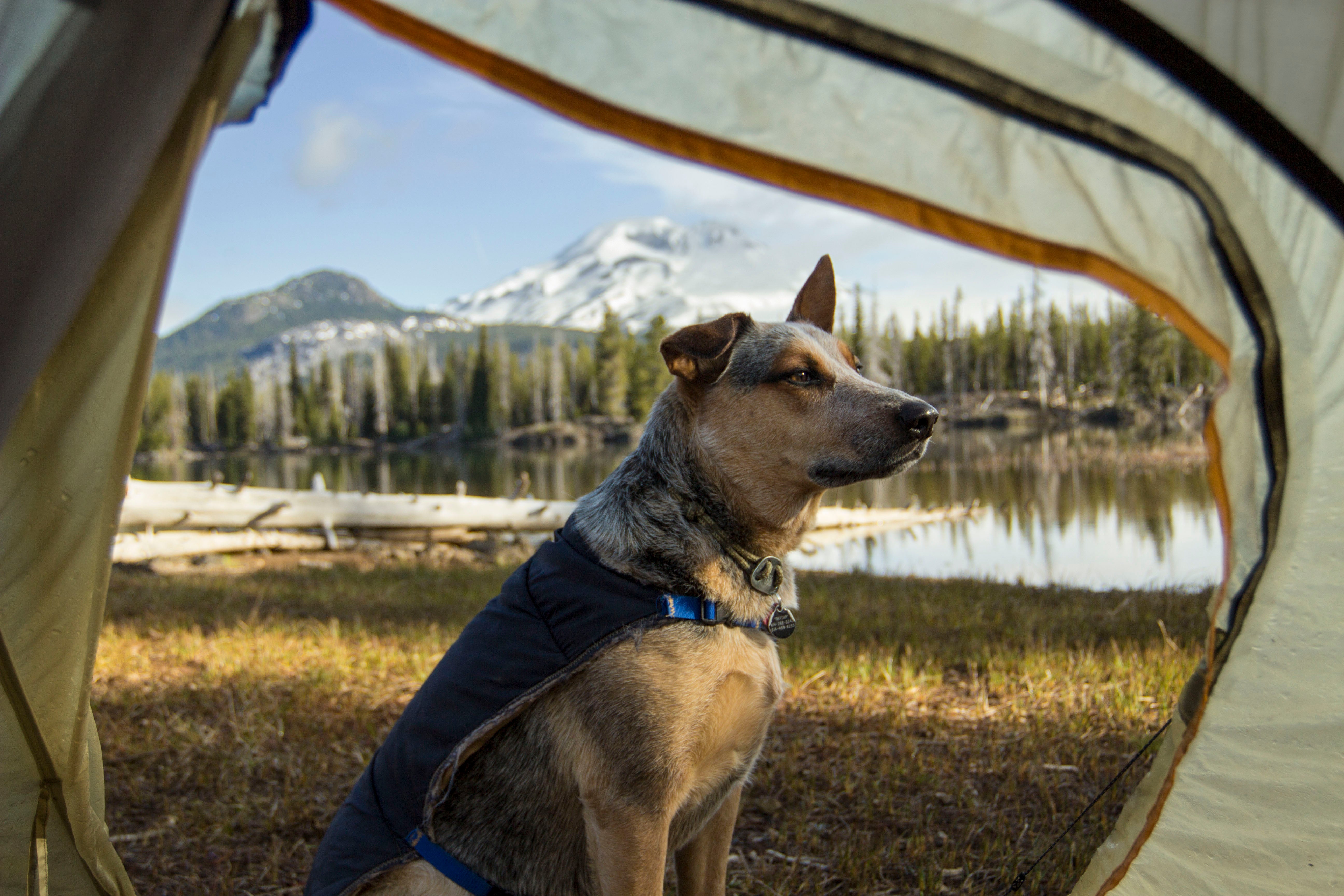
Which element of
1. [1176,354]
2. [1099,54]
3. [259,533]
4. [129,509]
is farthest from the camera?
[1176,354]

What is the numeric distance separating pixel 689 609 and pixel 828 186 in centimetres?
143

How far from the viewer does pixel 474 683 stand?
2.68 metres

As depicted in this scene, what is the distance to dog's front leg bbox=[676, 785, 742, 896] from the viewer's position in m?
2.95

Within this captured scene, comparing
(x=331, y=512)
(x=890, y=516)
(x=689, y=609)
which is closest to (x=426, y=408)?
(x=890, y=516)

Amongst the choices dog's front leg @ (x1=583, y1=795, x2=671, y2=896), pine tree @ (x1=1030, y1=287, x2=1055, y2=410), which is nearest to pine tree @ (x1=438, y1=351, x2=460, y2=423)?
pine tree @ (x1=1030, y1=287, x2=1055, y2=410)

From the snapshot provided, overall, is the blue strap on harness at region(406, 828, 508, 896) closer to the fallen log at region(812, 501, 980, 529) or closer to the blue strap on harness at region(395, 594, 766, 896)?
the blue strap on harness at region(395, 594, 766, 896)

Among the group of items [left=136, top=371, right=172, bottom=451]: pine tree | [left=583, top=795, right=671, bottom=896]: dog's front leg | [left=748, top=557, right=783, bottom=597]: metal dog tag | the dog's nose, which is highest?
[left=136, top=371, right=172, bottom=451]: pine tree

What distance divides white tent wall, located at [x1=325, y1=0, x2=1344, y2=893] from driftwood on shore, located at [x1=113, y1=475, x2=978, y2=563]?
1076 cm

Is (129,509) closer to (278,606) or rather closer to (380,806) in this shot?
(278,606)

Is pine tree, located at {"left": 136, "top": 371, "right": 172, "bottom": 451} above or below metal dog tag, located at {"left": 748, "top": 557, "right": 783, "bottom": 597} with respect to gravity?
above

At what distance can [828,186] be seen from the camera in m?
2.68

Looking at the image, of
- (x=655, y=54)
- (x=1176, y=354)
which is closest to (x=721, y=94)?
(x=655, y=54)

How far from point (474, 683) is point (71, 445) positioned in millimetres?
1380

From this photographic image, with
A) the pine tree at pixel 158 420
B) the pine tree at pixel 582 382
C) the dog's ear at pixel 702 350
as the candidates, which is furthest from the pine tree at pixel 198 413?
the dog's ear at pixel 702 350
